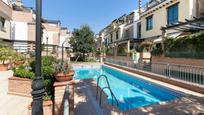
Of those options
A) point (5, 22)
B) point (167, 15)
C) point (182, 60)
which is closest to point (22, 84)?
point (182, 60)

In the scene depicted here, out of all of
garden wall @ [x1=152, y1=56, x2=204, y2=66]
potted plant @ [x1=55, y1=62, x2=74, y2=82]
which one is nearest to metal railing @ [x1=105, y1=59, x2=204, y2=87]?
garden wall @ [x1=152, y1=56, x2=204, y2=66]

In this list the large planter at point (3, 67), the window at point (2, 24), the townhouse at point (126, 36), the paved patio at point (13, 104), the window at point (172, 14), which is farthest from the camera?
the townhouse at point (126, 36)

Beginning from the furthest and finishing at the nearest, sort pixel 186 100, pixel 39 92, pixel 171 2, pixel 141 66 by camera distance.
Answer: pixel 171 2 < pixel 141 66 < pixel 186 100 < pixel 39 92

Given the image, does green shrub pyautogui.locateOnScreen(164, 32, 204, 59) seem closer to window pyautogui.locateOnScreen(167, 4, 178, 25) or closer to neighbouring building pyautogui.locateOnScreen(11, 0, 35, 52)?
window pyautogui.locateOnScreen(167, 4, 178, 25)

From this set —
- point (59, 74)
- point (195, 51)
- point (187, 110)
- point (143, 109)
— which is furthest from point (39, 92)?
point (195, 51)

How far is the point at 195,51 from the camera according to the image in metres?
12.0

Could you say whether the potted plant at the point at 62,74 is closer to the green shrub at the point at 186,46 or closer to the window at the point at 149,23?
the green shrub at the point at 186,46

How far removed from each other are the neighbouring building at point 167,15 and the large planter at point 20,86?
13.0 meters

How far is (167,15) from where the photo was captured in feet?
67.1

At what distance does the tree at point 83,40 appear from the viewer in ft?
104

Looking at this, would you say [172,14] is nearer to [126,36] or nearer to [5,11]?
[126,36]

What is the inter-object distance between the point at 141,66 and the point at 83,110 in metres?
10.9

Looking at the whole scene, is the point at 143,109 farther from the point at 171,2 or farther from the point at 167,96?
the point at 171,2

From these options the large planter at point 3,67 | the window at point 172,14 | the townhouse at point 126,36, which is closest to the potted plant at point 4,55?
the large planter at point 3,67
